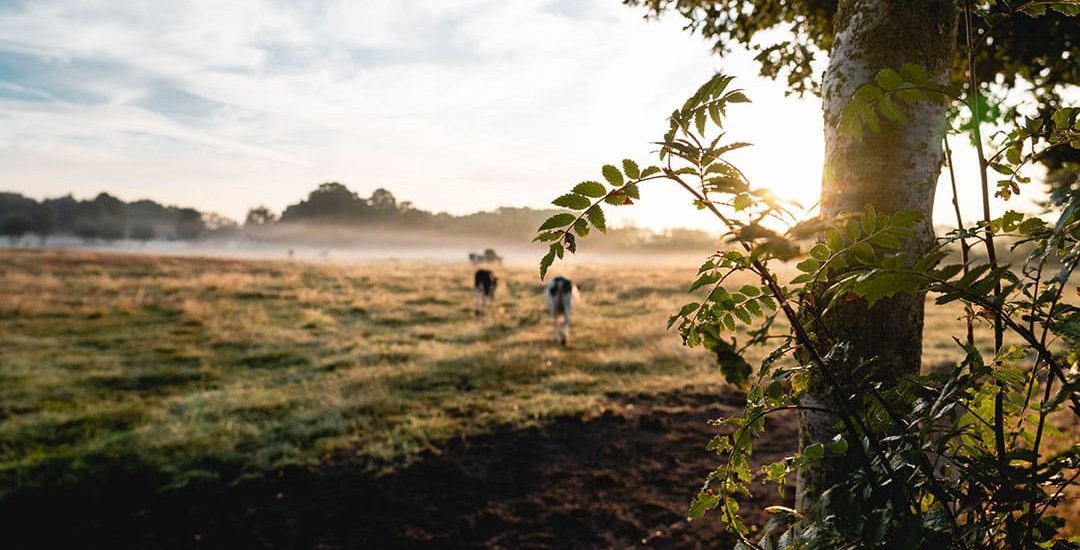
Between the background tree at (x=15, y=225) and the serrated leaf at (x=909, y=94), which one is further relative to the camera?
the background tree at (x=15, y=225)

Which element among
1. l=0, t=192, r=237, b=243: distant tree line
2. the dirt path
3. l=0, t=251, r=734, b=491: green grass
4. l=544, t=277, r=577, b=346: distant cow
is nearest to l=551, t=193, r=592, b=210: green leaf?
the dirt path

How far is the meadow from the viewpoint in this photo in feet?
22.2

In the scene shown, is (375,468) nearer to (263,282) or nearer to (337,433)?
(337,433)

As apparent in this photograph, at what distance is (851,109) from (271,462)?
6984 millimetres

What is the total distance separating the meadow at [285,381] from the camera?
22.2 ft

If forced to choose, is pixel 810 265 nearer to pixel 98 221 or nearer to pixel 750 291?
pixel 750 291

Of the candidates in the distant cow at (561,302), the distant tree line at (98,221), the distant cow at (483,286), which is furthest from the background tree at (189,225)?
the distant cow at (561,302)

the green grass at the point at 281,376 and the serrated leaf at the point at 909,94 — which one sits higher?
the serrated leaf at the point at 909,94

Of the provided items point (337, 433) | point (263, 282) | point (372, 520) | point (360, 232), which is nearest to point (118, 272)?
point (263, 282)

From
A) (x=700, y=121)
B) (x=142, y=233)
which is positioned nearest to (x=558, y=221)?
(x=700, y=121)

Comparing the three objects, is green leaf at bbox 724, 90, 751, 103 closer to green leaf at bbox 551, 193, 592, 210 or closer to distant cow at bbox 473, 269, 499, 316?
green leaf at bbox 551, 193, 592, 210

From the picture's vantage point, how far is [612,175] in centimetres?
127

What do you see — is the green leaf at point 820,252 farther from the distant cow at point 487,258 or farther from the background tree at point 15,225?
the background tree at point 15,225

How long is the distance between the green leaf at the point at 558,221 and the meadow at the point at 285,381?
509 cm
